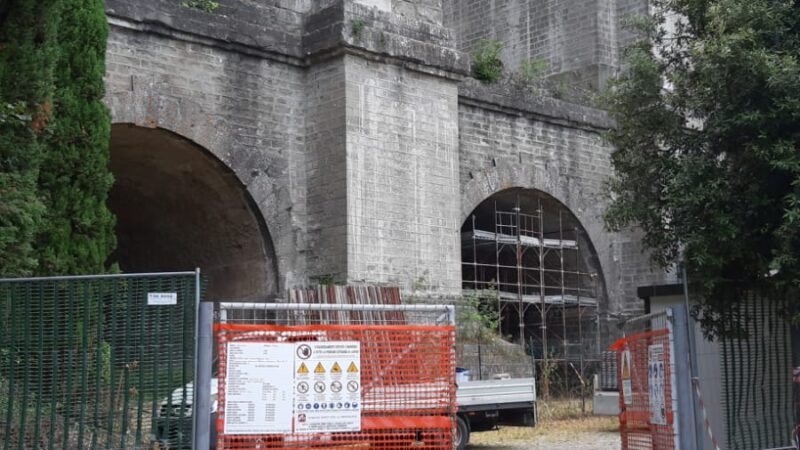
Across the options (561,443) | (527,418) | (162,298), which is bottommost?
(561,443)

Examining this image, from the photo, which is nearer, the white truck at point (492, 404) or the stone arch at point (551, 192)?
the white truck at point (492, 404)

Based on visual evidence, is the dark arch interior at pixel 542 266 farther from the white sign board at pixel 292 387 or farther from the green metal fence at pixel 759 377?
the white sign board at pixel 292 387

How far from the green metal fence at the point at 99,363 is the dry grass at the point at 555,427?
791 centimetres

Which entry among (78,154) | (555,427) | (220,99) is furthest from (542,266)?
(78,154)

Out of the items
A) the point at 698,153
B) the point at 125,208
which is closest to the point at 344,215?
the point at 125,208

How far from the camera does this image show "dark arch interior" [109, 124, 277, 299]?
16969 millimetres

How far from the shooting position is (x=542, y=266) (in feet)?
72.0

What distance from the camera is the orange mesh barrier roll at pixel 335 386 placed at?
8211 mm

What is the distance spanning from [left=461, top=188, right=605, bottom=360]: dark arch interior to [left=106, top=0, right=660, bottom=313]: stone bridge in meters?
3.45

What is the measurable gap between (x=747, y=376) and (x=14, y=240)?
711 cm

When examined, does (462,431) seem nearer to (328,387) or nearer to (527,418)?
(527,418)

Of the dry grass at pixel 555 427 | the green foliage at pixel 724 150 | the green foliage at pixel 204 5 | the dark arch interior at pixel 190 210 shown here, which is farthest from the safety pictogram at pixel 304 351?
the green foliage at pixel 204 5

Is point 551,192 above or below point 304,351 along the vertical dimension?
above

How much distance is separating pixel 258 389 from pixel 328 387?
50 centimetres
